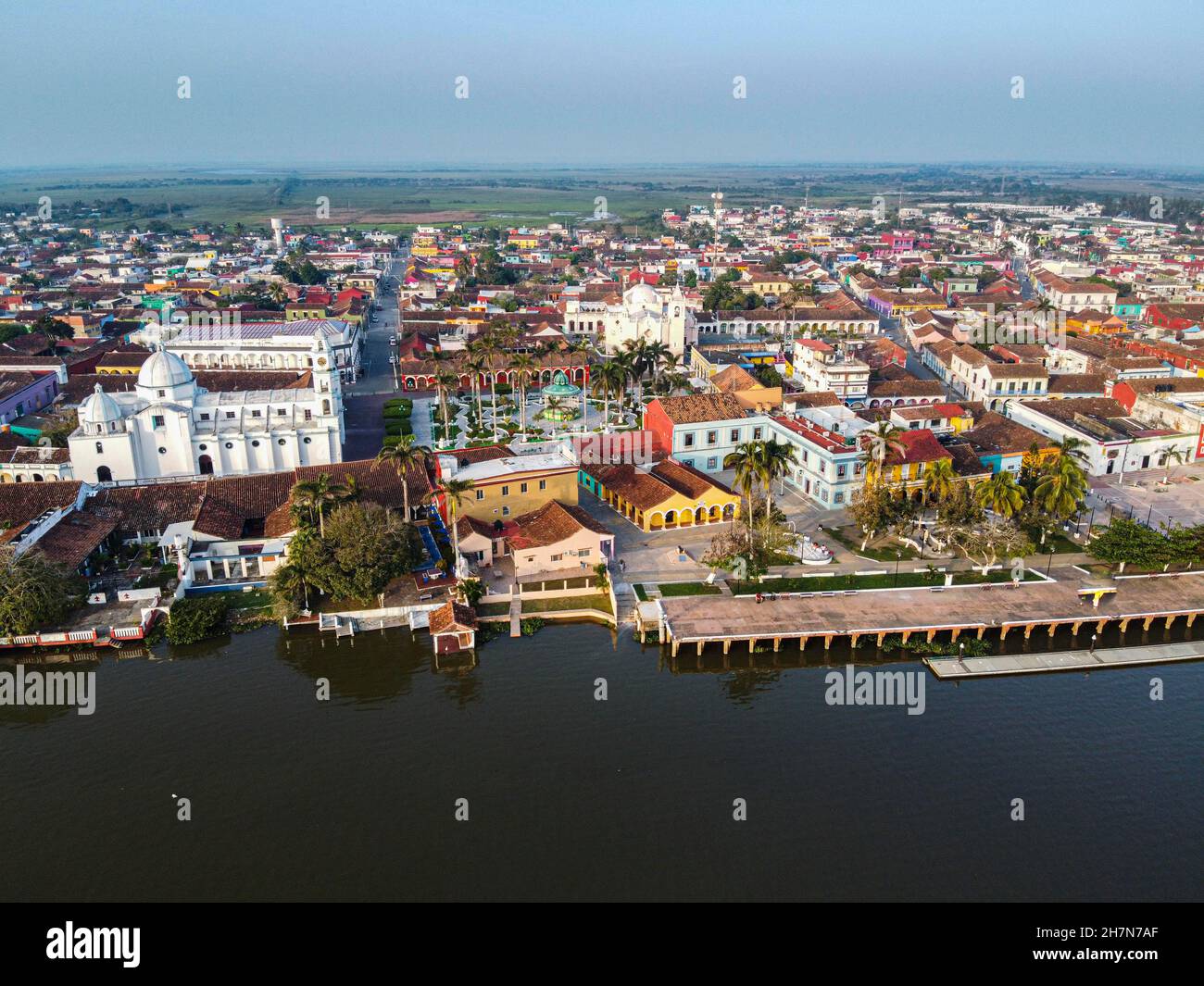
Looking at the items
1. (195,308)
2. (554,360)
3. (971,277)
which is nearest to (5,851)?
(554,360)

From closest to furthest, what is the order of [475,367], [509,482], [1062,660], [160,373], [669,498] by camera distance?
[1062,660]
[509,482]
[669,498]
[160,373]
[475,367]

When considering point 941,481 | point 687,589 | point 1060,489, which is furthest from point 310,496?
point 1060,489

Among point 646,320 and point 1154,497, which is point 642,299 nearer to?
point 646,320

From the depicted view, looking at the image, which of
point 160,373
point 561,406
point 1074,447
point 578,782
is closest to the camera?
point 578,782

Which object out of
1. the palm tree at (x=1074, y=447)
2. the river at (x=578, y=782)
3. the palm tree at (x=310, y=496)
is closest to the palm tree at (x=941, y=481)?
the palm tree at (x=1074, y=447)

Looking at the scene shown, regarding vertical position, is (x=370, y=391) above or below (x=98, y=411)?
below

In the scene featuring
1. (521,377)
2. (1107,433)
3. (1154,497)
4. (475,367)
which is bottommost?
(1154,497)

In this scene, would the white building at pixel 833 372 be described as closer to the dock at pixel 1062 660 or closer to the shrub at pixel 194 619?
Answer: the dock at pixel 1062 660

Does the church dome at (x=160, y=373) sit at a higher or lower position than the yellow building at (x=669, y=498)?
higher
